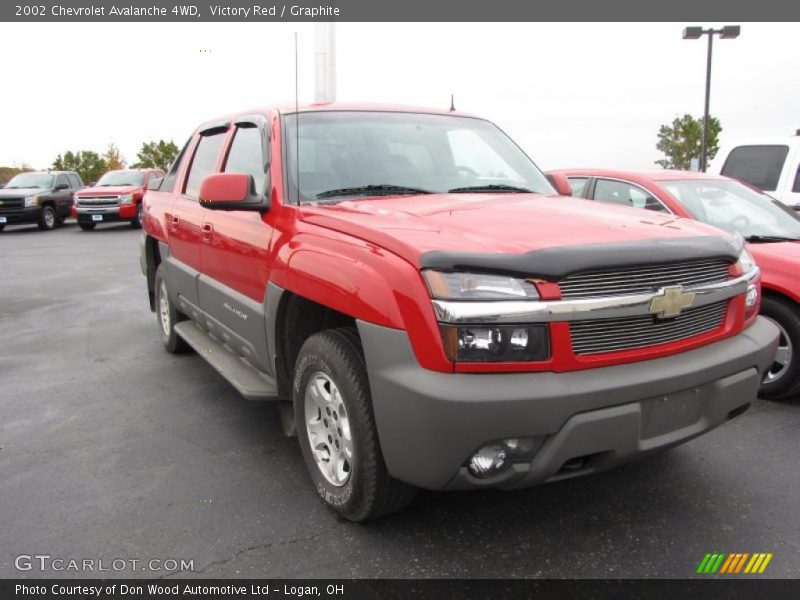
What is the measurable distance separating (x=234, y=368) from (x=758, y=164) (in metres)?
7.33

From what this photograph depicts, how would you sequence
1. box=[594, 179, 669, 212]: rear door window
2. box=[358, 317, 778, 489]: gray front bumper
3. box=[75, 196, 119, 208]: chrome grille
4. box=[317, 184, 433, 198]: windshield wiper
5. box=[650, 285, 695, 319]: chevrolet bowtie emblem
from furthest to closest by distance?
box=[75, 196, 119, 208]: chrome grille
box=[594, 179, 669, 212]: rear door window
box=[317, 184, 433, 198]: windshield wiper
box=[650, 285, 695, 319]: chevrolet bowtie emblem
box=[358, 317, 778, 489]: gray front bumper

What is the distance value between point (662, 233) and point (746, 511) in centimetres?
137

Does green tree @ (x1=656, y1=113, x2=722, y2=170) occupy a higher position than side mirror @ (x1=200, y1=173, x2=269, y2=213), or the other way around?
green tree @ (x1=656, y1=113, x2=722, y2=170)

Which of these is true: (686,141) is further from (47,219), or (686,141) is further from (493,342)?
(493,342)

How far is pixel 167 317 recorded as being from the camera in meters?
5.64

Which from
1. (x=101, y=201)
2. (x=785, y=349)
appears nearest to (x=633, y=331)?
(x=785, y=349)

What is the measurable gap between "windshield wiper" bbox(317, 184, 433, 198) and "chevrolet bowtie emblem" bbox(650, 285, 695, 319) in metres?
1.45

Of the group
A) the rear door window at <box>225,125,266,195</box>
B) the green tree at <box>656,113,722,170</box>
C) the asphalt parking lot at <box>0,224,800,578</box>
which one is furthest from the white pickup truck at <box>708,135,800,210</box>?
the green tree at <box>656,113,722,170</box>

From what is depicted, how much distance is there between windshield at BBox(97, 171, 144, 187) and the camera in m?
19.7

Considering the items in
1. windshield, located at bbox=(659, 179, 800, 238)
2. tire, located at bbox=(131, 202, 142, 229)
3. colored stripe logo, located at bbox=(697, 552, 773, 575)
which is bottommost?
colored stripe logo, located at bbox=(697, 552, 773, 575)

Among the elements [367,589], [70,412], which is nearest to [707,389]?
[367,589]

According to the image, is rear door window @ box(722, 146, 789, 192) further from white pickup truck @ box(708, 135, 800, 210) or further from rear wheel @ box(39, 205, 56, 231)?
rear wheel @ box(39, 205, 56, 231)

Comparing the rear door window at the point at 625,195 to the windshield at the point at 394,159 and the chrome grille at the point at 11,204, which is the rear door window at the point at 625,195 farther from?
the chrome grille at the point at 11,204

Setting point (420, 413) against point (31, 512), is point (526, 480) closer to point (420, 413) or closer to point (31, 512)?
point (420, 413)
